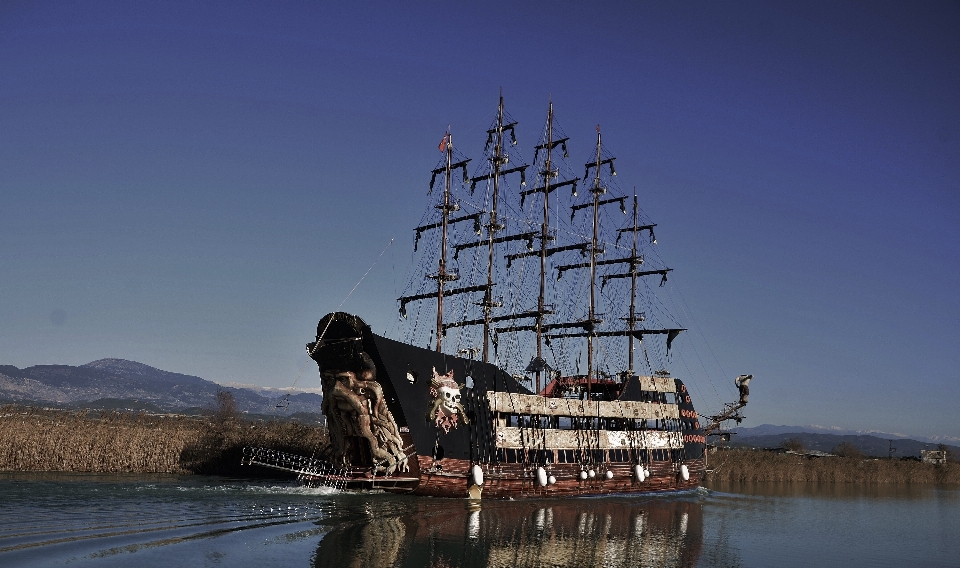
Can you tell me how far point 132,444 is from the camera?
42281 mm

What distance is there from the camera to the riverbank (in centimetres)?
3950

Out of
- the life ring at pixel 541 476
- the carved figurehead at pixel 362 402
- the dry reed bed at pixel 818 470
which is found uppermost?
the carved figurehead at pixel 362 402

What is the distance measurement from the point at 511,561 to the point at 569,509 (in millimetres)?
13442

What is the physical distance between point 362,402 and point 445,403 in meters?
3.49

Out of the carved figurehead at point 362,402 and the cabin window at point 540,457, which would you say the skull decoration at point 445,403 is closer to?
the carved figurehead at point 362,402

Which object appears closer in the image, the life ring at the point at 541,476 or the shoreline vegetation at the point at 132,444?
the life ring at the point at 541,476

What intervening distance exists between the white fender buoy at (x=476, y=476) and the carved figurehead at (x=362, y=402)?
294 cm

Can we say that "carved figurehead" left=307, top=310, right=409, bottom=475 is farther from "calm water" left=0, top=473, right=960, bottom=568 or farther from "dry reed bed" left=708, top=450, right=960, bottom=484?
"dry reed bed" left=708, top=450, right=960, bottom=484

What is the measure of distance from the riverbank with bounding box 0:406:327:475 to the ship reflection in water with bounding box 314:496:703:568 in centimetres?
1808

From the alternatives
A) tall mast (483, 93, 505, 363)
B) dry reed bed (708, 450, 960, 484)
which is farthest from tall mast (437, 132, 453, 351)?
dry reed bed (708, 450, 960, 484)

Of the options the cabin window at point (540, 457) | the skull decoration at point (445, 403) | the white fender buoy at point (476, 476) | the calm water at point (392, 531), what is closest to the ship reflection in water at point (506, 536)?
the calm water at point (392, 531)

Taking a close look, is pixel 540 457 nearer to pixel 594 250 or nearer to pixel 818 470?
pixel 594 250

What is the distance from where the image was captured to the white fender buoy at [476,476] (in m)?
33.4

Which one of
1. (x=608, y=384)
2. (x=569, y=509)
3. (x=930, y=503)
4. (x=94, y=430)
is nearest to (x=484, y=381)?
(x=569, y=509)
